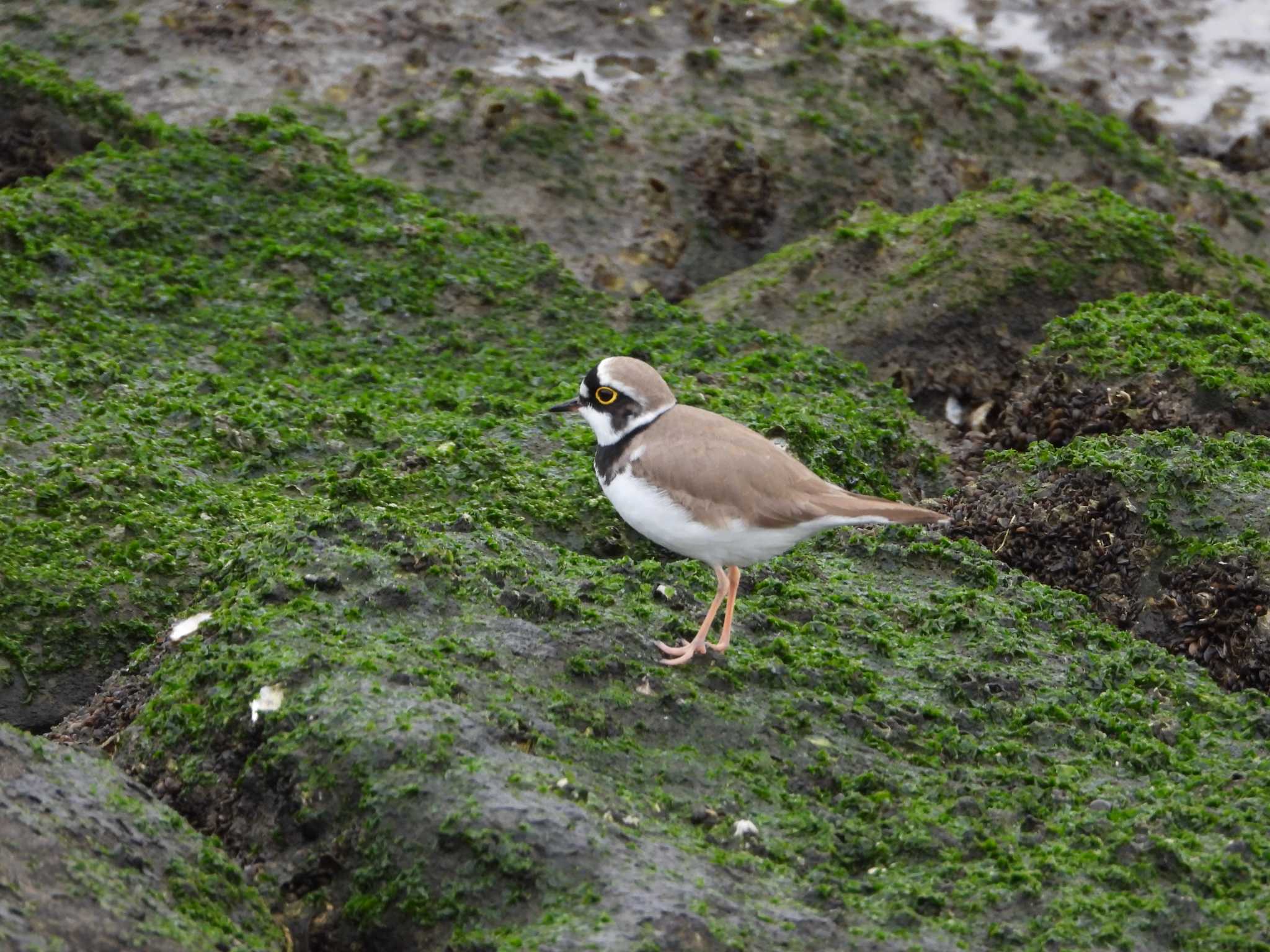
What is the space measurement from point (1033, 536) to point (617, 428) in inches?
93.1

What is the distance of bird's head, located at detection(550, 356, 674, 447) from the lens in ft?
21.5

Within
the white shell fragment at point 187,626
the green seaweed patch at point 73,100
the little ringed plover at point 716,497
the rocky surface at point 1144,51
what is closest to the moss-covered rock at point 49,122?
the green seaweed patch at point 73,100

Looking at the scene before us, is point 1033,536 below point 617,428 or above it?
below

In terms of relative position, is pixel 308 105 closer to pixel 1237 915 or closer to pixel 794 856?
pixel 794 856

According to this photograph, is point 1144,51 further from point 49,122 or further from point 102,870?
point 102,870

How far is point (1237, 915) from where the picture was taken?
4875 millimetres

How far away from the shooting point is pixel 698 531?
19.8ft

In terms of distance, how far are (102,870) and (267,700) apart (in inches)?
36.7

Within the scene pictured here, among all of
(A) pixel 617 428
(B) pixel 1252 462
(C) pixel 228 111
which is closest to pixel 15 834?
(A) pixel 617 428

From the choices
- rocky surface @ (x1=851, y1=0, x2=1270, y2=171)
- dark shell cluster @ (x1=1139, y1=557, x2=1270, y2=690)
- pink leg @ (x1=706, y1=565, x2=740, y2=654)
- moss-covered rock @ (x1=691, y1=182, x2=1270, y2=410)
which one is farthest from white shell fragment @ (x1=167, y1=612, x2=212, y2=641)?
rocky surface @ (x1=851, y1=0, x2=1270, y2=171)

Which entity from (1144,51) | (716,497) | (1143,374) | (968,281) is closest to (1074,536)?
(1143,374)

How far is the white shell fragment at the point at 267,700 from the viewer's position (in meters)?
5.40

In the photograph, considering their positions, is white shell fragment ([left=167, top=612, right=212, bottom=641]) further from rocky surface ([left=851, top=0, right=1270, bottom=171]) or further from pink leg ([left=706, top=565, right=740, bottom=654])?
rocky surface ([left=851, top=0, right=1270, bottom=171])

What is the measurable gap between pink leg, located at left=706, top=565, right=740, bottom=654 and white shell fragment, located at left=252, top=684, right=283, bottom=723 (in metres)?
1.77
